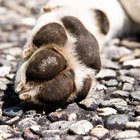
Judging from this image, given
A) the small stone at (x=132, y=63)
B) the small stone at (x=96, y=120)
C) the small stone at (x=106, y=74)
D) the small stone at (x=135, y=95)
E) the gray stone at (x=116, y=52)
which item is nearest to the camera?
the small stone at (x=96, y=120)

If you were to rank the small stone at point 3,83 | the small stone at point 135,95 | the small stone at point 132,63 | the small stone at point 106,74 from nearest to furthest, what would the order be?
1. the small stone at point 135,95
2. the small stone at point 3,83
3. the small stone at point 106,74
4. the small stone at point 132,63

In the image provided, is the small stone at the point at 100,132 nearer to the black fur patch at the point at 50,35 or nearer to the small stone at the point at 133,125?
the small stone at the point at 133,125

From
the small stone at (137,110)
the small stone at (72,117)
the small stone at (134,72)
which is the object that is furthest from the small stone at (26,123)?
the small stone at (134,72)

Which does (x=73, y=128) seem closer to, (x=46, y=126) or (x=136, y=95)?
(x=46, y=126)

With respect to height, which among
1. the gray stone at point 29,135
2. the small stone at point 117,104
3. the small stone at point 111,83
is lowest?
the gray stone at point 29,135

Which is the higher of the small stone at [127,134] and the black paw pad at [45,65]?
the black paw pad at [45,65]

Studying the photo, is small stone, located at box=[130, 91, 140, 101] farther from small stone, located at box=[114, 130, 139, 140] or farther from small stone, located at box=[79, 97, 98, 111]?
small stone, located at box=[114, 130, 139, 140]

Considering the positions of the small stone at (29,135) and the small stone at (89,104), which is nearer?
the small stone at (29,135)
